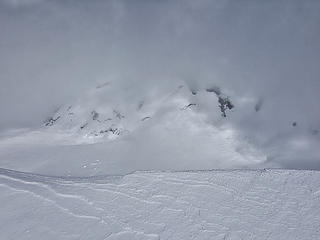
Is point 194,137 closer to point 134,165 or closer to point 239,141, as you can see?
point 239,141

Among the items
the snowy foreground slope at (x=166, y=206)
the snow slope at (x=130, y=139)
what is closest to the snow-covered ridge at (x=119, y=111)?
the snow slope at (x=130, y=139)

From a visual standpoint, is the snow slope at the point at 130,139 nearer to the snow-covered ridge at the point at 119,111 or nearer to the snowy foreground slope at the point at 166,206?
the snow-covered ridge at the point at 119,111

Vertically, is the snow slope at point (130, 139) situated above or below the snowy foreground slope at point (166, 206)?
above

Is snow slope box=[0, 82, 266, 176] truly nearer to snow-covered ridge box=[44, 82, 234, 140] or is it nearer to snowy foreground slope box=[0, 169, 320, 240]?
snow-covered ridge box=[44, 82, 234, 140]

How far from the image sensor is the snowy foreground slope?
13.9 feet

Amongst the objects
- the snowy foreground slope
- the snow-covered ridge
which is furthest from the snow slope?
the snowy foreground slope

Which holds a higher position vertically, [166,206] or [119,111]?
[119,111]

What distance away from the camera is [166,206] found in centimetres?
457

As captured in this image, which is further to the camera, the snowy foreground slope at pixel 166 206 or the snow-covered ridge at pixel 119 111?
the snow-covered ridge at pixel 119 111

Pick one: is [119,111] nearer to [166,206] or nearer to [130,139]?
[130,139]

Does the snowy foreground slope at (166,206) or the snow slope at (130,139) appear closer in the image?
the snowy foreground slope at (166,206)

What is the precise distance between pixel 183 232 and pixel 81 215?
1053 mm

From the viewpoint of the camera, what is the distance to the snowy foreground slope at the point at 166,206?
423 centimetres

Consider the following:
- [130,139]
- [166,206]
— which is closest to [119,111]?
[130,139]
